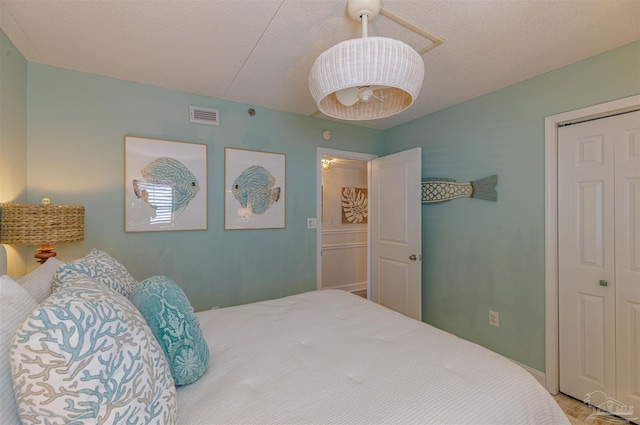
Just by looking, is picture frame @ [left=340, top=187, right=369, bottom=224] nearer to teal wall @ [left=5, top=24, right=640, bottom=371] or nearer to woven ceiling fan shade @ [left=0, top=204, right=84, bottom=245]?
teal wall @ [left=5, top=24, right=640, bottom=371]

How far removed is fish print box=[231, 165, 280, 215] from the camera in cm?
281

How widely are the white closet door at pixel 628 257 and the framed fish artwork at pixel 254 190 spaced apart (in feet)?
8.53

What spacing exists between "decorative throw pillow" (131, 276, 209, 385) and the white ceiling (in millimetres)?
1438

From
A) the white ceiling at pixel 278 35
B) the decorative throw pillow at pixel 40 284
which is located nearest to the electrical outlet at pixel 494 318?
the white ceiling at pixel 278 35

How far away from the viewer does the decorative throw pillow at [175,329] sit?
101cm

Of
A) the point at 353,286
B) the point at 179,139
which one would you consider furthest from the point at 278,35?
the point at 353,286

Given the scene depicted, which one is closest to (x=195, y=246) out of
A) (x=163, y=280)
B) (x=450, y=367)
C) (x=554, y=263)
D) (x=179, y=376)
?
(x=163, y=280)

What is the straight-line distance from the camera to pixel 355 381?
1.06 metres

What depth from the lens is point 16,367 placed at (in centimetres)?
60

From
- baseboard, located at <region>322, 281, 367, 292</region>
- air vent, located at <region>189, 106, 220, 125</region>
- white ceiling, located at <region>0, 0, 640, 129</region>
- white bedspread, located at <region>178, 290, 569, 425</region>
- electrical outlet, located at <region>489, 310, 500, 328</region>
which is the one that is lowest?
baseboard, located at <region>322, 281, 367, 292</region>

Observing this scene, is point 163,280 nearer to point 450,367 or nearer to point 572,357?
point 450,367

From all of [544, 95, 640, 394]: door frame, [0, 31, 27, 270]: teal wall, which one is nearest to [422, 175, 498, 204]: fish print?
[544, 95, 640, 394]: door frame

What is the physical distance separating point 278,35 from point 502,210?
2.21 meters

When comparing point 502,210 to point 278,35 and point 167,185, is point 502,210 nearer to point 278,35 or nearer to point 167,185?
point 278,35
